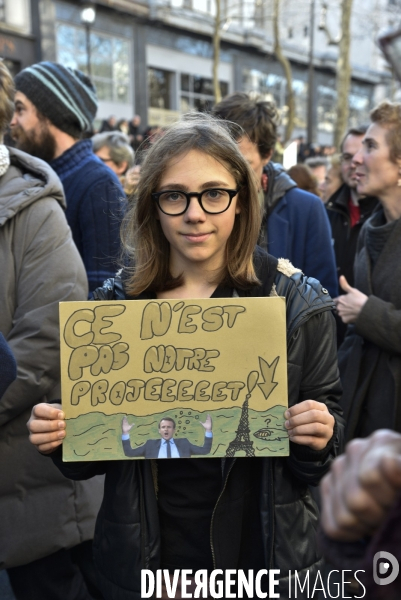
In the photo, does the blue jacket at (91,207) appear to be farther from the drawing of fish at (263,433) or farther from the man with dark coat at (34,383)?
the drawing of fish at (263,433)

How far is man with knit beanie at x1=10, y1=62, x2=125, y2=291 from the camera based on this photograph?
10.9 feet

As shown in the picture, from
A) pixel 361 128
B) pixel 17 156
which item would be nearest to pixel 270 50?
pixel 361 128

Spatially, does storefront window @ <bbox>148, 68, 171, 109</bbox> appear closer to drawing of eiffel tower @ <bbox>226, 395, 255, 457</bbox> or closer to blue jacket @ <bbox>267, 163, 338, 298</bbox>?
blue jacket @ <bbox>267, 163, 338, 298</bbox>

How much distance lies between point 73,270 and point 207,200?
0.87 metres

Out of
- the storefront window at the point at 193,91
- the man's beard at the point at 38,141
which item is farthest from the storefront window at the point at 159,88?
the man's beard at the point at 38,141

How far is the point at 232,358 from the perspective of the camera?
1693mm

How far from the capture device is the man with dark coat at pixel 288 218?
3.39 metres

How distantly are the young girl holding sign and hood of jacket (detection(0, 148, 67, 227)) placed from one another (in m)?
0.69

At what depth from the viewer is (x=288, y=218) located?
3.51 meters

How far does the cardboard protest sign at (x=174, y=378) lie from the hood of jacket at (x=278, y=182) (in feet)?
6.26

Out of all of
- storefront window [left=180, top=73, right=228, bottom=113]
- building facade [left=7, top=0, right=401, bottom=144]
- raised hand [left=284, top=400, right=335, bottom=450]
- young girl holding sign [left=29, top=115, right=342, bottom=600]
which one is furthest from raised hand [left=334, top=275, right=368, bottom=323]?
storefront window [left=180, top=73, right=228, bottom=113]

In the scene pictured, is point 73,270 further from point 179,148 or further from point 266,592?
point 266,592

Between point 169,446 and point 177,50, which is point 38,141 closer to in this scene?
point 169,446

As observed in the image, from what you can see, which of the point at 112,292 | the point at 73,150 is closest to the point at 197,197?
the point at 112,292
